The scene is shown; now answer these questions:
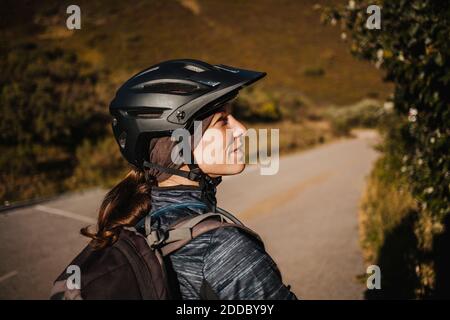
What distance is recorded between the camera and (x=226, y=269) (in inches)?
52.7

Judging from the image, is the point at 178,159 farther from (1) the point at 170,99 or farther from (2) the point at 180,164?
(1) the point at 170,99

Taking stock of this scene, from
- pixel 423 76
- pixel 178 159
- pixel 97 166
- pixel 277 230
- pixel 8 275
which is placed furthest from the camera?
pixel 97 166

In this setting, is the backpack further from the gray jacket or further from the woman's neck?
the woman's neck

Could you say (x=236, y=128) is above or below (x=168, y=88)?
below

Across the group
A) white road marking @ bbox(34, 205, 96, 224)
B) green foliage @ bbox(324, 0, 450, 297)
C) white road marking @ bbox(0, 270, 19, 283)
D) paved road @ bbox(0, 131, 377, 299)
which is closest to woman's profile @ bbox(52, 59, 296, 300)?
green foliage @ bbox(324, 0, 450, 297)

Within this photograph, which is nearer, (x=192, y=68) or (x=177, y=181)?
(x=177, y=181)

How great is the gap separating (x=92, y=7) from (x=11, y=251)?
44390mm

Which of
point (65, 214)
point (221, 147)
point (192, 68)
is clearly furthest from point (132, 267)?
point (65, 214)

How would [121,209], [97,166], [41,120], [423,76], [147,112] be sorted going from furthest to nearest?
1. [41,120]
2. [97,166]
3. [423,76]
4. [147,112]
5. [121,209]

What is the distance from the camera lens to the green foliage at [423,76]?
3.24m

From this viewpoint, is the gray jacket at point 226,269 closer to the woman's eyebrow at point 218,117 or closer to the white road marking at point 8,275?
the woman's eyebrow at point 218,117

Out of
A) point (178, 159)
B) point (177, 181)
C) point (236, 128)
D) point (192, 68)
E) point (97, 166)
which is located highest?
point (192, 68)

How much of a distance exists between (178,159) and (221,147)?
24 cm
